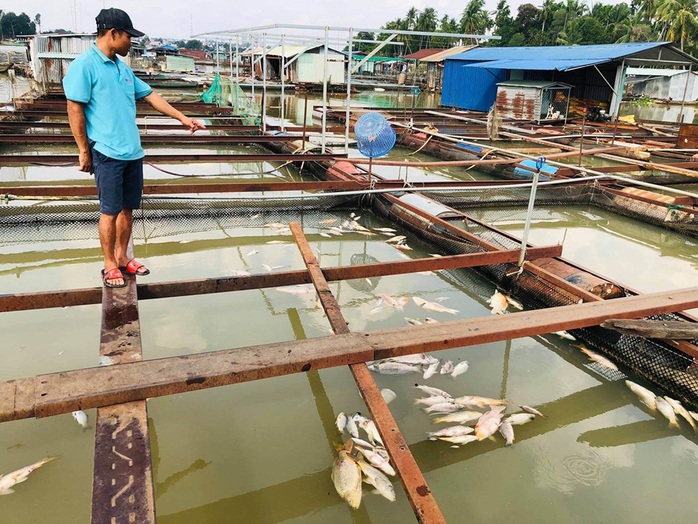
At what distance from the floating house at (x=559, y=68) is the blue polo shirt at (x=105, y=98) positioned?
18.6 m

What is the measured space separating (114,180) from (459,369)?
2.79 m

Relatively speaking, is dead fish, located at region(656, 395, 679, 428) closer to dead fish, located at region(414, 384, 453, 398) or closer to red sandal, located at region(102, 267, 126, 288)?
dead fish, located at region(414, 384, 453, 398)

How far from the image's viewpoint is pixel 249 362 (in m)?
2.50

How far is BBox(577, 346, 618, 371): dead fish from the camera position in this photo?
407 cm

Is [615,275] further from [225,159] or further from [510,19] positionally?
[510,19]

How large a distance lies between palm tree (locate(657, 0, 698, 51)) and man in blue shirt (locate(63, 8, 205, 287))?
45910 mm

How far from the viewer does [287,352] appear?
2.62 m

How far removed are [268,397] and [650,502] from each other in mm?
2399

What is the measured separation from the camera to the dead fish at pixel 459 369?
388cm

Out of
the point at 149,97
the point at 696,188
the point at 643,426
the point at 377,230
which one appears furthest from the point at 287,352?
Answer: the point at 696,188

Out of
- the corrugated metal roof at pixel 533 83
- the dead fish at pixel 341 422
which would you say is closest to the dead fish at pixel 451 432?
the dead fish at pixel 341 422

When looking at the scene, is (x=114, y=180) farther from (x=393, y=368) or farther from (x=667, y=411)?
(x=667, y=411)

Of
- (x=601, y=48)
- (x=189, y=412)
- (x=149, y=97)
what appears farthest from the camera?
(x=601, y=48)

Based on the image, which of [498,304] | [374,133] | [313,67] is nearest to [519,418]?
[498,304]
